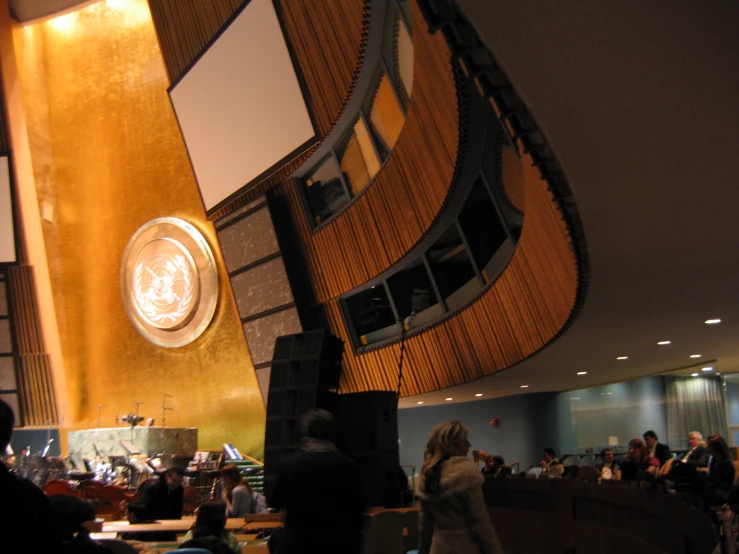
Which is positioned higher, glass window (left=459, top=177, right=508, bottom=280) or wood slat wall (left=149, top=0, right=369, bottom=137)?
wood slat wall (left=149, top=0, right=369, bottom=137)

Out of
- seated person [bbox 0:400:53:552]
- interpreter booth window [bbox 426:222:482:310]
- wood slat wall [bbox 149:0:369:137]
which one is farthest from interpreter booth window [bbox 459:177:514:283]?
seated person [bbox 0:400:53:552]

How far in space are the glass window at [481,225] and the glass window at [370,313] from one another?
2862mm

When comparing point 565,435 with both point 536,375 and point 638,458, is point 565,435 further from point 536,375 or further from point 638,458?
point 638,458

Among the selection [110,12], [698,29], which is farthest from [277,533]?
[110,12]

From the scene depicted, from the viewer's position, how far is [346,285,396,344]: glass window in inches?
518

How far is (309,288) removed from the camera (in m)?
14.2

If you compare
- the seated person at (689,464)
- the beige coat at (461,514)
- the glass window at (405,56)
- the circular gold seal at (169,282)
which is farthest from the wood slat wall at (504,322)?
the circular gold seal at (169,282)

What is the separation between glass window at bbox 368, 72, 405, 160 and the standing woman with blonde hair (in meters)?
8.01

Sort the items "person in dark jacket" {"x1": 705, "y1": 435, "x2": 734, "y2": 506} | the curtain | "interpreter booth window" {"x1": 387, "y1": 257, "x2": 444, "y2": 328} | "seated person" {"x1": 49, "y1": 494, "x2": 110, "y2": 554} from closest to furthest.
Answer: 1. "seated person" {"x1": 49, "y1": 494, "x2": 110, "y2": 554}
2. "person in dark jacket" {"x1": 705, "y1": 435, "x2": 734, "y2": 506}
3. the curtain
4. "interpreter booth window" {"x1": 387, "y1": 257, "x2": 444, "y2": 328}

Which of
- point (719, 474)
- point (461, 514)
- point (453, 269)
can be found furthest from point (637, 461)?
point (461, 514)

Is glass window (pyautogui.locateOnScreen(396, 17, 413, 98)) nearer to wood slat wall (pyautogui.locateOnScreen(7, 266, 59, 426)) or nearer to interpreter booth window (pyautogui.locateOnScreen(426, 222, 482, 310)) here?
interpreter booth window (pyautogui.locateOnScreen(426, 222, 482, 310))

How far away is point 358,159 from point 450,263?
261 cm

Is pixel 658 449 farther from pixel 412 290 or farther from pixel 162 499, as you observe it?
pixel 412 290

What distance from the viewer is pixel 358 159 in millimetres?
12602
